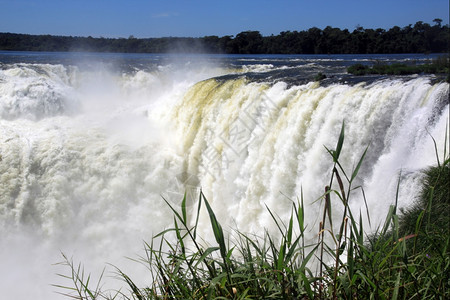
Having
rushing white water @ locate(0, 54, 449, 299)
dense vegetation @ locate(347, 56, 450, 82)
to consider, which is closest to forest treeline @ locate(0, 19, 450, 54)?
dense vegetation @ locate(347, 56, 450, 82)

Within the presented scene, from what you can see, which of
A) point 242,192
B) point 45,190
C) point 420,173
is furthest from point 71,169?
point 420,173

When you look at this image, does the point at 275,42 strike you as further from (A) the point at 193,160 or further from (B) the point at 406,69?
(A) the point at 193,160

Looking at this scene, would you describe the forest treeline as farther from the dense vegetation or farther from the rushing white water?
the rushing white water

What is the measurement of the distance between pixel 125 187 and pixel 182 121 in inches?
94.4

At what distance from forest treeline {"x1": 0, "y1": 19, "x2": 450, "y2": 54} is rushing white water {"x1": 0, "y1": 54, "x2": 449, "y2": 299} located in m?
24.2

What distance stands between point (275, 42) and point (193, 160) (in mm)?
32926

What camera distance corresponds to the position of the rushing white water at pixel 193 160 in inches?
252

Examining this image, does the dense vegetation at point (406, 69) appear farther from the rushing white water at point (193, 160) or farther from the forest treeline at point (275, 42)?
the forest treeline at point (275, 42)

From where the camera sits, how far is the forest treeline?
32.2m

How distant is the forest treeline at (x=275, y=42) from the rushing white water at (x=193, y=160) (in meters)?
24.2

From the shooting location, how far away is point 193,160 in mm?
9562

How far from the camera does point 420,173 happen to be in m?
5.02

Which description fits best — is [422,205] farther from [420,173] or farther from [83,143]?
[83,143]

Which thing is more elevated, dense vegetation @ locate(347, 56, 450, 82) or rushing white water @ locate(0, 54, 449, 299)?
dense vegetation @ locate(347, 56, 450, 82)
